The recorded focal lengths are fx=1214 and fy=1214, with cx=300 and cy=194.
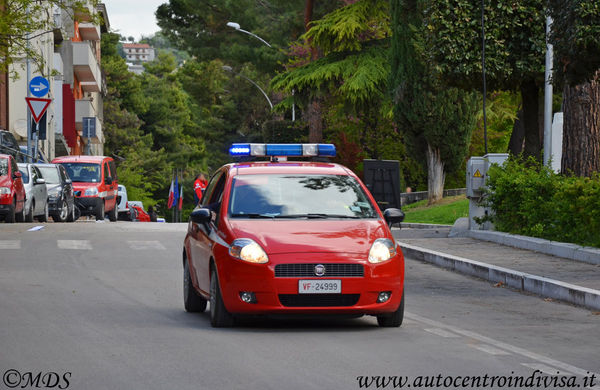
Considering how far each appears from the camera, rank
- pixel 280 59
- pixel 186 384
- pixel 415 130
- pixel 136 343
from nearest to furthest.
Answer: pixel 186 384 → pixel 136 343 → pixel 415 130 → pixel 280 59

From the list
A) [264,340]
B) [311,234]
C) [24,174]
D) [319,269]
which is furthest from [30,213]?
[264,340]

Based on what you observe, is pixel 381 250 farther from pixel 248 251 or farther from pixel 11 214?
pixel 11 214

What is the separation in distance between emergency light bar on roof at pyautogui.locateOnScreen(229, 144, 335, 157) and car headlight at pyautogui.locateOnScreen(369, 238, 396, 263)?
3366mm

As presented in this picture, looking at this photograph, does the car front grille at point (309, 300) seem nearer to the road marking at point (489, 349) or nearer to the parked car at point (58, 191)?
the road marking at point (489, 349)

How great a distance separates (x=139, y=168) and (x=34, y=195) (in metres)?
57.7

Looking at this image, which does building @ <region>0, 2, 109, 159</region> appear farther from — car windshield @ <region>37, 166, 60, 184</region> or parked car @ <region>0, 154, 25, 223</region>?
parked car @ <region>0, 154, 25, 223</region>

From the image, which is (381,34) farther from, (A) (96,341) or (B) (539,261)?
(A) (96,341)

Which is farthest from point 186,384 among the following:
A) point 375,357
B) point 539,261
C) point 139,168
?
point 139,168

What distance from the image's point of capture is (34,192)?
3188 centimetres

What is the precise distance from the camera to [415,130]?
1868 inches

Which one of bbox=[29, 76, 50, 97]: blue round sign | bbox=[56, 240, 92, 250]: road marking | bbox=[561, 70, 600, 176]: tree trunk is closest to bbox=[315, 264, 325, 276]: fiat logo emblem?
bbox=[56, 240, 92, 250]: road marking

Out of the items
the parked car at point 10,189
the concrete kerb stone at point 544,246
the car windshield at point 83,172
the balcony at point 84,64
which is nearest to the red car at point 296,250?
the concrete kerb stone at point 544,246

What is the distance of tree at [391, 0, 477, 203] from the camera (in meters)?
44.8

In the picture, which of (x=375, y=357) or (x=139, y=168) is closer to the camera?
(x=375, y=357)
